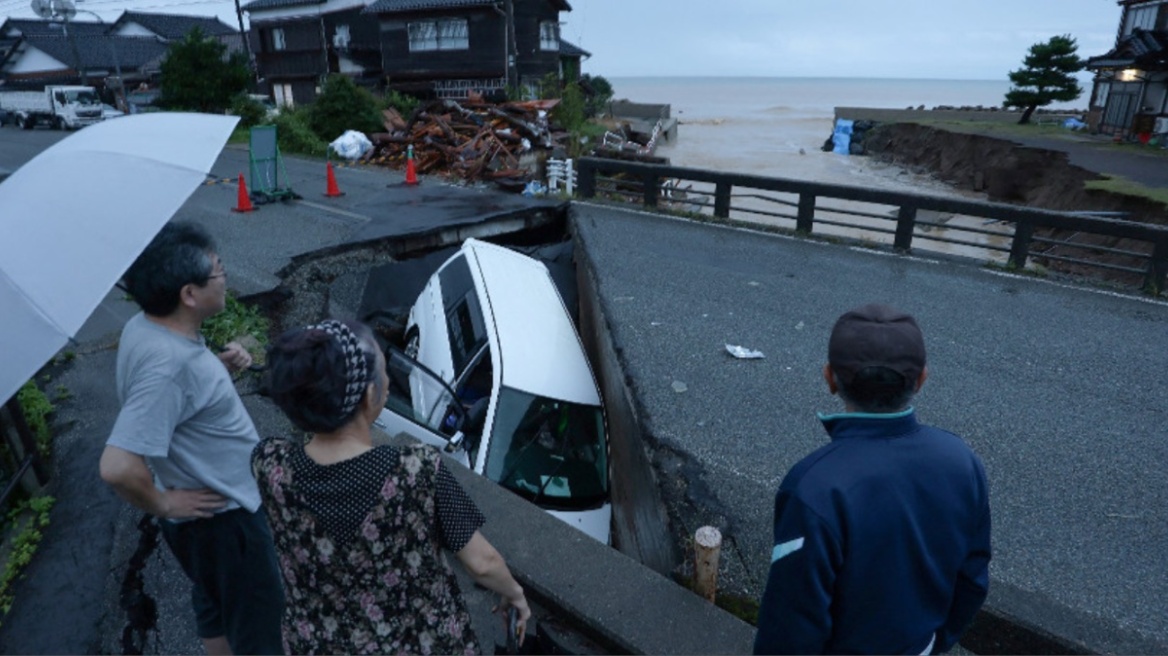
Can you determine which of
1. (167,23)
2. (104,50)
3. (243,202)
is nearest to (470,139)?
(243,202)

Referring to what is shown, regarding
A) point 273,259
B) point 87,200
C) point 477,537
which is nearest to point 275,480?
point 477,537

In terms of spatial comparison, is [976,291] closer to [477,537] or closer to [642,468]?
[642,468]

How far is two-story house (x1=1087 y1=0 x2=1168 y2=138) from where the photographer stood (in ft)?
85.0

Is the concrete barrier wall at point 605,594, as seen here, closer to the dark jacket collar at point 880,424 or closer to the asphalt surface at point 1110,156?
the dark jacket collar at point 880,424

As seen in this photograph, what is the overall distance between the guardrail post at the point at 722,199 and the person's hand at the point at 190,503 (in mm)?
10478

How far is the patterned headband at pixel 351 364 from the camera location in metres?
1.70

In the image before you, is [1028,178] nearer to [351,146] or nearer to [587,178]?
[587,178]

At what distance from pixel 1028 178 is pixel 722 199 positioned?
19484 mm

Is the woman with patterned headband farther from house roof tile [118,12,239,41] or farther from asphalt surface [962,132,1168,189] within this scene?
house roof tile [118,12,239,41]

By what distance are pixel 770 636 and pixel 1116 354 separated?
21.5 feet

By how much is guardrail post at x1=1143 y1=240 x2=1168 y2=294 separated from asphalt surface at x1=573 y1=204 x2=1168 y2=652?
48 cm

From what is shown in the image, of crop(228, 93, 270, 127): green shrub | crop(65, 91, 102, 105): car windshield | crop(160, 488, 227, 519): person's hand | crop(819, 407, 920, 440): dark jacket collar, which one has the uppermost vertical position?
crop(65, 91, 102, 105): car windshield

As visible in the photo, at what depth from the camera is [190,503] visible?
2275mm

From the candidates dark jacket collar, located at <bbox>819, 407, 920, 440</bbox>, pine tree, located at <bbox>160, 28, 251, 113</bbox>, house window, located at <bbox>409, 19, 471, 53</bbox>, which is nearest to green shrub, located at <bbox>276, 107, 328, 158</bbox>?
pine tree, located at <bbox>160, 28, 251, 113</bbox>
